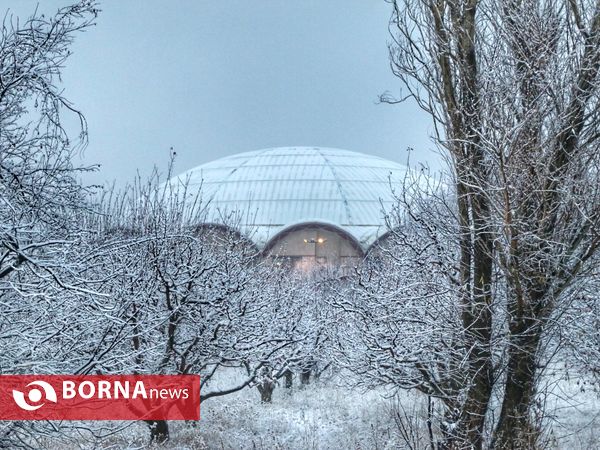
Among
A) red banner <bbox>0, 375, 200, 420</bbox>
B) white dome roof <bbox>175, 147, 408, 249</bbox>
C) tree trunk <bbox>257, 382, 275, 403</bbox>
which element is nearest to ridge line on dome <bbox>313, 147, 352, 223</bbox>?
white dome roof <bbox>175, 147, 408, 249</bbox>

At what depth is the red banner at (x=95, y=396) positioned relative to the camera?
619 centimetres

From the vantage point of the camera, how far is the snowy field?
37.7 feet

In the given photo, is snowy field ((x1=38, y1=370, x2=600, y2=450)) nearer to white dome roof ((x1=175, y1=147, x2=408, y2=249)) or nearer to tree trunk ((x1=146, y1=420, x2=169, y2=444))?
tree trunk ((x1=146, y1=420, x2=169, y2=444))

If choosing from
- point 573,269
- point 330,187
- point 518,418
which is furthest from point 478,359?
point 330,187

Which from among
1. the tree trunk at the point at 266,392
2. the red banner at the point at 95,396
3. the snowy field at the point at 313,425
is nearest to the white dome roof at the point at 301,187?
the tree trunk at the point at 266,392

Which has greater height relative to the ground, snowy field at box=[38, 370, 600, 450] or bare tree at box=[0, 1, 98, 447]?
bare tree at box=[0, 1, 98, 447]

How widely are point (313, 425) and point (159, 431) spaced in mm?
3013

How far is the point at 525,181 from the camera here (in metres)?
7.01

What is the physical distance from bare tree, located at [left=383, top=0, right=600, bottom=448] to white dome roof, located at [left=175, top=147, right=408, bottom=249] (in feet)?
117

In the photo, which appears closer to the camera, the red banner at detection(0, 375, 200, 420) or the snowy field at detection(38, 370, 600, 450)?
the red banner at detection(0, 375, 200, 420)

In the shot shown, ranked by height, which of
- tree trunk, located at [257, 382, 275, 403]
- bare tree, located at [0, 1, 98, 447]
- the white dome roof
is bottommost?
tree trunk, located at [257, 382, 275, 403]

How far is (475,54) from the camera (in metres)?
8.27

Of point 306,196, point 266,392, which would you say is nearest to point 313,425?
point 266,392

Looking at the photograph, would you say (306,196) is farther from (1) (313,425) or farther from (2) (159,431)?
(2) (159,431)
